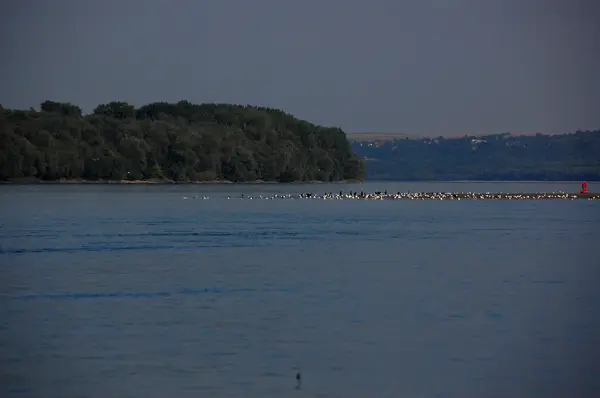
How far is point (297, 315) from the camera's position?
2811 cm

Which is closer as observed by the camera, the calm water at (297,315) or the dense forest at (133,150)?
the calm water at (297,315)

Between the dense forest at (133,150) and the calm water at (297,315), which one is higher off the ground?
the dense forest at (133,150)

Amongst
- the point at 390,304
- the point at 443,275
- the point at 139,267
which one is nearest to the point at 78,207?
the point at 139,267

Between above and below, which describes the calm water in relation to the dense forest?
below

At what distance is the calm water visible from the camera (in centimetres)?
2102

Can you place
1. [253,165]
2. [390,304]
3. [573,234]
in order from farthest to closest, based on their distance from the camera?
[253,165] < [573,234] < [390,304]

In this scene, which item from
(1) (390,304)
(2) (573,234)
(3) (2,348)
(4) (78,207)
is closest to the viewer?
(3) (2,348)

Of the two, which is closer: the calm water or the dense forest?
the calm water

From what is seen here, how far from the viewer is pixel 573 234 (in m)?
59.9

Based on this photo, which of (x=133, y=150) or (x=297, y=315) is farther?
(x=133, y=150)

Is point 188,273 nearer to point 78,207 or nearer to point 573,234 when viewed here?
point 573,234

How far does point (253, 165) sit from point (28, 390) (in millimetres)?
156316

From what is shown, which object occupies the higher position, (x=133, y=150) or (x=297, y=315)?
(x=133, y=150)

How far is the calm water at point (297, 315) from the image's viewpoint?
68.9ft
